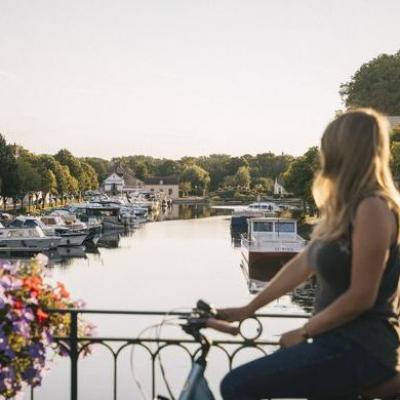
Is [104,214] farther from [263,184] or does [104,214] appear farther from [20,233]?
[263,184]

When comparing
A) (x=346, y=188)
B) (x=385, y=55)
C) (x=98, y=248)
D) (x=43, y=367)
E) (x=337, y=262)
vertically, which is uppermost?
(x=385, y=55)

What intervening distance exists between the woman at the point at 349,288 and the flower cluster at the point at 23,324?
65.4 inches

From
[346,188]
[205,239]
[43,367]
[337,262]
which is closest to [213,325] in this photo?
[337,262]

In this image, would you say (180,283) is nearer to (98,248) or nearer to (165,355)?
(165,355)

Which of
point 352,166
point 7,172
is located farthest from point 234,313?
point 7,172

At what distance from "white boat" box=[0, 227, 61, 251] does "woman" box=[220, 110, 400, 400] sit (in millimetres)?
44234

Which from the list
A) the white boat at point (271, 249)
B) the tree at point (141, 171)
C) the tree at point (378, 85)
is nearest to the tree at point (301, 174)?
the tree at point (378, 85)

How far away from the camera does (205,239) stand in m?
59.6

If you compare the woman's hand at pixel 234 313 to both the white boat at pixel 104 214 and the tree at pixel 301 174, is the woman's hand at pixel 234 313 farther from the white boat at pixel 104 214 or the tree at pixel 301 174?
the white boat at pixel 104 214

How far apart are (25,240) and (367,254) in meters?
44.8

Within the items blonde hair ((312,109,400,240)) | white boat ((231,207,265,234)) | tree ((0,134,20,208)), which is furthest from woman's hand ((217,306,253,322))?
tree ((0,134,20,208))

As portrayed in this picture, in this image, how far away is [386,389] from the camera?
3.22 m

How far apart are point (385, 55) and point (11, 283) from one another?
269ft

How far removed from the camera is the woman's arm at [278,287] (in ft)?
11.8
